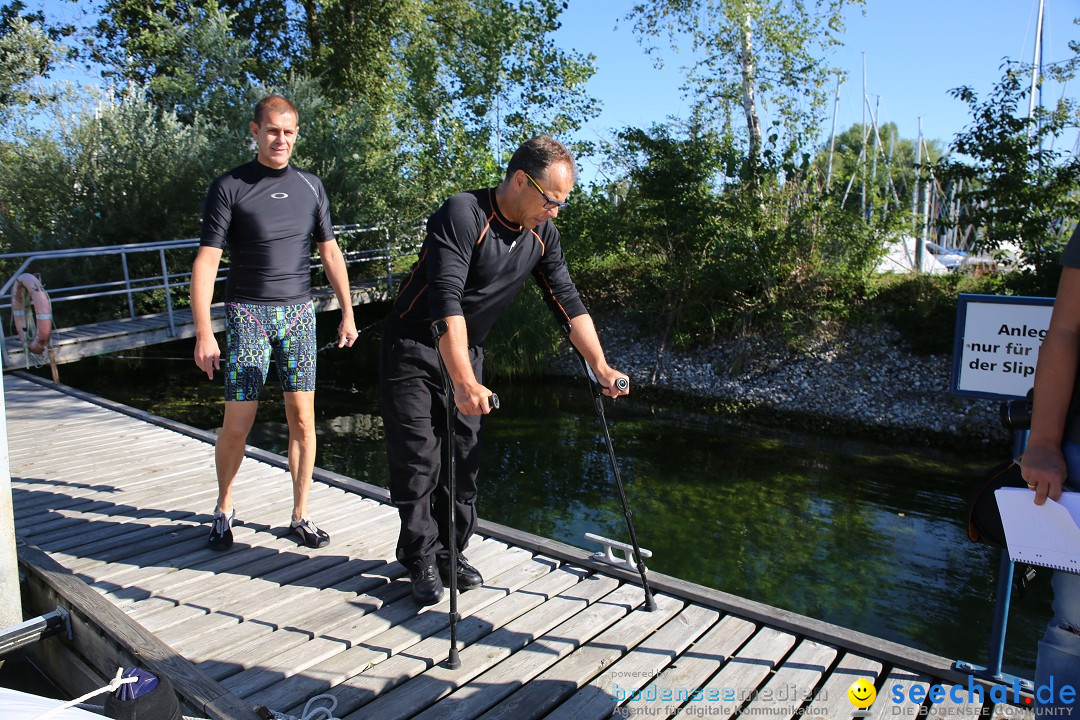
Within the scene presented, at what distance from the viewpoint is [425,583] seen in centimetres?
293

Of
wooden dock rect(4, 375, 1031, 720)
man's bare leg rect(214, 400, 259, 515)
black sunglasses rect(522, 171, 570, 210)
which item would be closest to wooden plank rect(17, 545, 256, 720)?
wooden dock rect(4, 375, 1031, 720)

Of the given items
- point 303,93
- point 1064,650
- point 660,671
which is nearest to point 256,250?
point 660,671

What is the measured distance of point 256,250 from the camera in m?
3.28

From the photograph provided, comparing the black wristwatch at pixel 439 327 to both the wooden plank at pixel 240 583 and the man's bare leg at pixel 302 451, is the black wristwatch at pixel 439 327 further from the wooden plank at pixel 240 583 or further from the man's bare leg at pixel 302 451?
the wooden plank at pixel 240 583

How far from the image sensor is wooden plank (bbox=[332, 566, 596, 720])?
238cm

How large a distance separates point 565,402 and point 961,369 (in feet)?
29.0

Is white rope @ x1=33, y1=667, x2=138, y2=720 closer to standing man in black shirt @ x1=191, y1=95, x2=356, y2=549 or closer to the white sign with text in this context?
standing man in black shirt @ x1=191, y1=95, x2=356, y2=549

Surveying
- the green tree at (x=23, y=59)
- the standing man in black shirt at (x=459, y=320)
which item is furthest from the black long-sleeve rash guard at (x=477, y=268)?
the green tree at (x=23, y=59)

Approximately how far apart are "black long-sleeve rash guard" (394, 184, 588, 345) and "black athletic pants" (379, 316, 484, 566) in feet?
0.36

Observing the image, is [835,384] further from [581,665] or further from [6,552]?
[6,552]

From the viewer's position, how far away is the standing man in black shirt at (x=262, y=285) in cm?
316

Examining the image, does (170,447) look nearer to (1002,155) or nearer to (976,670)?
(976,670)

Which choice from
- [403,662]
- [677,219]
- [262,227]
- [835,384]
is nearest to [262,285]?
[262,227]

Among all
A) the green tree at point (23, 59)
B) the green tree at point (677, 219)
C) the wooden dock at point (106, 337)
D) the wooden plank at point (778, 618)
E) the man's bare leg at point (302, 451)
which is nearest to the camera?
the wooden plank at point (778, 618)
